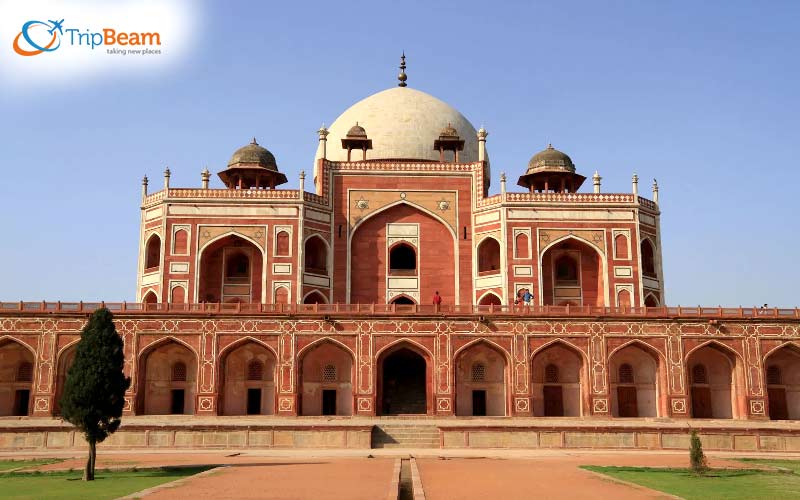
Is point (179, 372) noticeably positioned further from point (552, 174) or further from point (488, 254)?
point (552, 174)

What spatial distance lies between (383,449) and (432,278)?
508 inches

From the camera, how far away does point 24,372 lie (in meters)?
29.0

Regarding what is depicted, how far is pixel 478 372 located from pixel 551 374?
2675 mm

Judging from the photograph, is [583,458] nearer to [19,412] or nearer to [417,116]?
[19,412]

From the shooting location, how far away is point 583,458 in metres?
19.9

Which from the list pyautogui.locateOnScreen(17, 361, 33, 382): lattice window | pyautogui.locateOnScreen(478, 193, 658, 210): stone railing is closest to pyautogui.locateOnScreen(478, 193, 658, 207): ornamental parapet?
pyautogui.locateOnScreen(478, 193, 658, 210): stone railing

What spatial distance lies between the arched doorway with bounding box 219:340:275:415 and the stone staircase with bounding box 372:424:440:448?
637 cm

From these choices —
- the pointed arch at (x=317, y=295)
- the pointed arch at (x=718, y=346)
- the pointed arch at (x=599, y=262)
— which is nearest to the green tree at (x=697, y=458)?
the pointed arch at (x=718, y=346)

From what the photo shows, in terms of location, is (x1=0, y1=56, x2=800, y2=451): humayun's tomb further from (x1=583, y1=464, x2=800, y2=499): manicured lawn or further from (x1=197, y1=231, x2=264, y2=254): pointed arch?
(x1=583, y1=464, x2=800, y2=499): manicured lawn

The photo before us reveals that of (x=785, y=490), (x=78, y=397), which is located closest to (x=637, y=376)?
(x=785, y=490)

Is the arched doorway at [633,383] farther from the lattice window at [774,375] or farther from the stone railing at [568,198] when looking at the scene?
the stone railing at [568,198]

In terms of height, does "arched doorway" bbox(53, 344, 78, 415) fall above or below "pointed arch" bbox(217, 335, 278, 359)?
below

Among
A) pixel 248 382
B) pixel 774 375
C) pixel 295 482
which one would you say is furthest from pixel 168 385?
pixel 774 375

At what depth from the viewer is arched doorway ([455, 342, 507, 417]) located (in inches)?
1150
